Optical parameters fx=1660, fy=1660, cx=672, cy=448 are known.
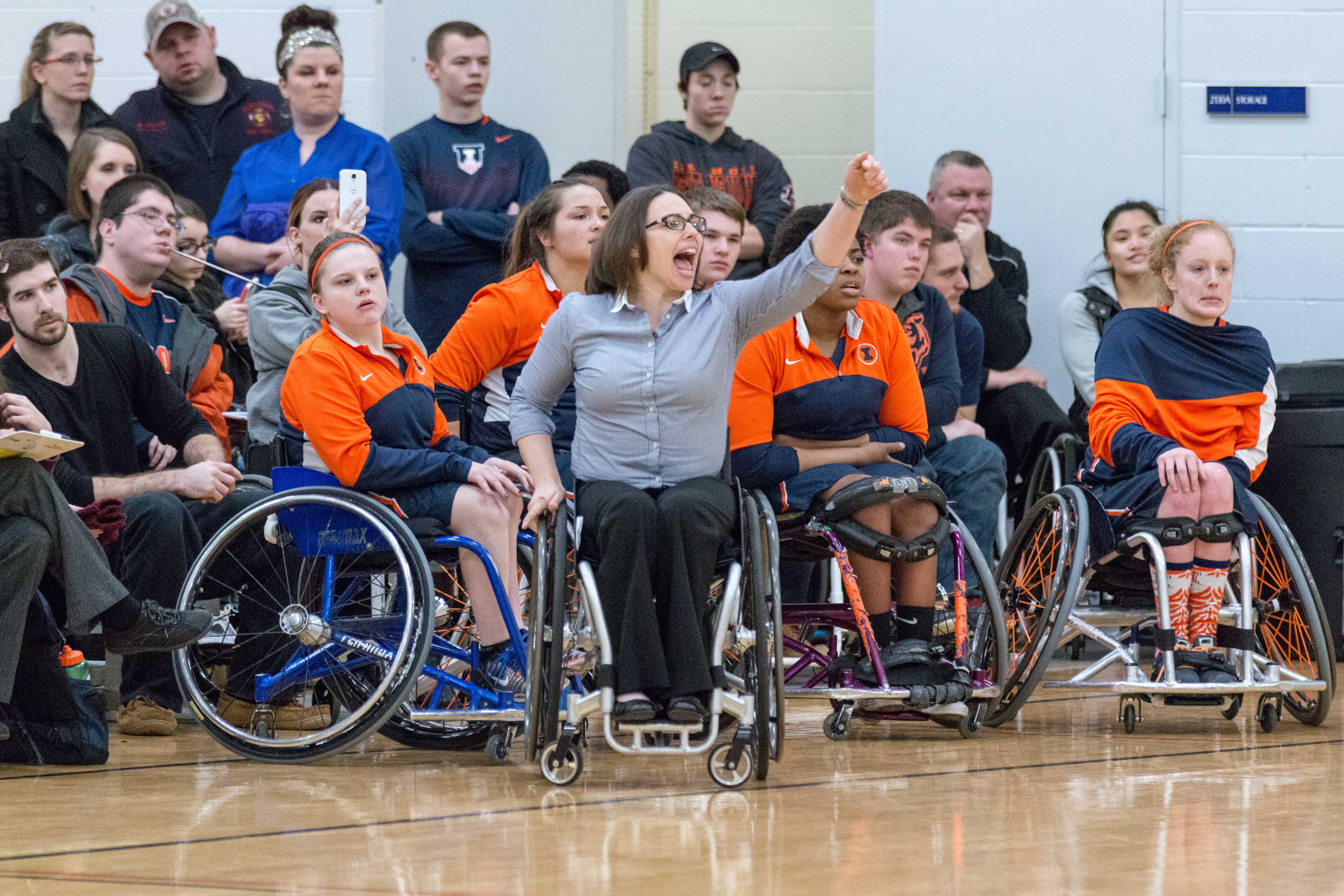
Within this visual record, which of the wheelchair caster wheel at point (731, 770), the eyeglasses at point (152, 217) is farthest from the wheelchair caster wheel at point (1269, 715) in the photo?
the eyeglasses at point (152, 217)

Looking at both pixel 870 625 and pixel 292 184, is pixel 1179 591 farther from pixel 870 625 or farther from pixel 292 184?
pixel 292 184

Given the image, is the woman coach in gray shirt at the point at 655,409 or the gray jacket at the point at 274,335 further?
the gray jacket at the point at 274,335

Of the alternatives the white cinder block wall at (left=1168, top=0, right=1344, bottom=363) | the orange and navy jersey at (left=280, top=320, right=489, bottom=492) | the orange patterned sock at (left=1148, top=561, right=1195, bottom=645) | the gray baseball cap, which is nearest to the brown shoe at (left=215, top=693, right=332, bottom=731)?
the orange and navy jersey at (left=280, top=320, right=489, bottom=492)

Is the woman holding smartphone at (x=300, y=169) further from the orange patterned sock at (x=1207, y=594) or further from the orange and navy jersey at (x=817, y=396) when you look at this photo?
the orange patterned sock at (x=1207, y=594)

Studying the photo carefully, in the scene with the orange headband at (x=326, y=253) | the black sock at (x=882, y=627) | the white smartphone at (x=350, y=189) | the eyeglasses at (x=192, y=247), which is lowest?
the black sock at (x=882, y=627)

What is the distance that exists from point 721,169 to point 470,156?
0.73 m

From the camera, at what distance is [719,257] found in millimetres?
3949

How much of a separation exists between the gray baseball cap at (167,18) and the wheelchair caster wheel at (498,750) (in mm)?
2642

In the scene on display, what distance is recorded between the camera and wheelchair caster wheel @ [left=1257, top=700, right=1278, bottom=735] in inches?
127

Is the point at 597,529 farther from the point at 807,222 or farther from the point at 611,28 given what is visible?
the point at 611,28

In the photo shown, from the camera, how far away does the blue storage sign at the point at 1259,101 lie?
17.0 ft

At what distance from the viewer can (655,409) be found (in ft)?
9.04

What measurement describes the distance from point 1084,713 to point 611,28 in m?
2.92

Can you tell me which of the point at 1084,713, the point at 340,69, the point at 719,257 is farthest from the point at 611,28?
the point at 1084,713
